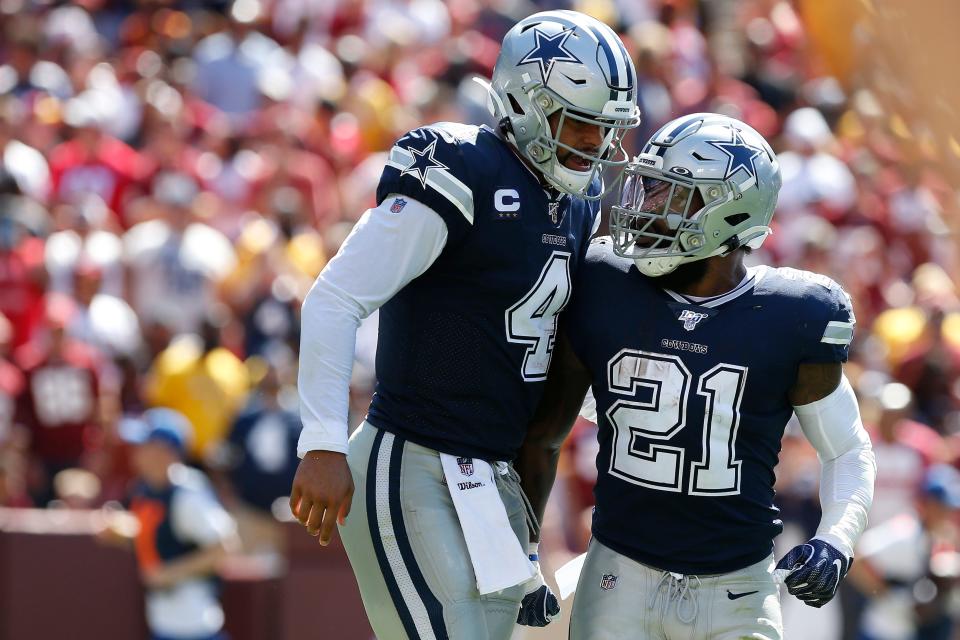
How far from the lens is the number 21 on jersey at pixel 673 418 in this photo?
3.58 m

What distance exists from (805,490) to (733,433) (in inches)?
179

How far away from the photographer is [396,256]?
11.2 ft

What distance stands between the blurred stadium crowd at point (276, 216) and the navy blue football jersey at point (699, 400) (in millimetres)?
2897

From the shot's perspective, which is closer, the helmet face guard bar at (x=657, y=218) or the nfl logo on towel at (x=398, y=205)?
the nfl logo on towel at (x=398, y=205)

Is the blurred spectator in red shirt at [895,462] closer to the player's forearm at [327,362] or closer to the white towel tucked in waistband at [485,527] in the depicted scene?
the white towel tucked in waistband at [485,527]

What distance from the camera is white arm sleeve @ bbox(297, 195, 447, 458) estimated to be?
3.38 metres

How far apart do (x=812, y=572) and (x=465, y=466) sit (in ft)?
2.68

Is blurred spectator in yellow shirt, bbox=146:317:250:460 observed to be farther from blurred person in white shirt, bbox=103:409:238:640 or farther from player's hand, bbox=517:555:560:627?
player's hand, bbox=517:555:560:627

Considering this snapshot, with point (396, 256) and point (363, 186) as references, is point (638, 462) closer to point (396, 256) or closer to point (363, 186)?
point (396, 256)

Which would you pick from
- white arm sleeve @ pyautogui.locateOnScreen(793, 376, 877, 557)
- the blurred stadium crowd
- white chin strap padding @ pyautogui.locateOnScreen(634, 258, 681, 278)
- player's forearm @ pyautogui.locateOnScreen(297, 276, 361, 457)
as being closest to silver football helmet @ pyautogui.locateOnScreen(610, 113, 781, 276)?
white chin strap padding @ pyautogui.locateOnScreen(634, 258, 681, 278)

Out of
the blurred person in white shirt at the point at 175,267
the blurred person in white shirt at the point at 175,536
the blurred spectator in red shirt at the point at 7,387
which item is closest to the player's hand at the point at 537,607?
the blurred person in white shirt at the point at 175,536

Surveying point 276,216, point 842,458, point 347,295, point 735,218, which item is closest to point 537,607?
point 842,458

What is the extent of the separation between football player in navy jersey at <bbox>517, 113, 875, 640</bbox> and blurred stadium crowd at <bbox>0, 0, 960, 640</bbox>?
2819 millimetres

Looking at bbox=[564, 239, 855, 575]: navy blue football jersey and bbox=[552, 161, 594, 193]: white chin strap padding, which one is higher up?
bbox=[552, 161, 594, 193]: white chin strap padding
